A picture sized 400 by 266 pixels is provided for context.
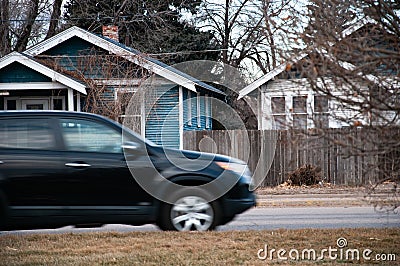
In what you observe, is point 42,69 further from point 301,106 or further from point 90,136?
point 301,106

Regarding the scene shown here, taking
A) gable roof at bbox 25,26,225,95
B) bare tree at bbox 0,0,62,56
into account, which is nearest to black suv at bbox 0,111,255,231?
gable roof at bbox 25,26,225,95

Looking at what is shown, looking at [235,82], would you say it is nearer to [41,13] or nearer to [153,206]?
[41,13]

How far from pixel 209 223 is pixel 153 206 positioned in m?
0.84

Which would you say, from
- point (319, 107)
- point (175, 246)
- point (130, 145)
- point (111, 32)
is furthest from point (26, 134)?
point (111, 32)

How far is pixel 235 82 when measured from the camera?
3691 centimetres

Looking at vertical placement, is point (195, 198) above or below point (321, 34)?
below

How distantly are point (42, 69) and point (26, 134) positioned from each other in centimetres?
1558

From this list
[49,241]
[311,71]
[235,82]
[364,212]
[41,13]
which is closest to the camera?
[311,71]

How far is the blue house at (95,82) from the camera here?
79.7 ft

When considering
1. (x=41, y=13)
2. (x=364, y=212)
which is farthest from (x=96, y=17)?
(x=364, y=212)

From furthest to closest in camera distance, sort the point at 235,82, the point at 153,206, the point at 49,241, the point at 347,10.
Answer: the point at 235,82 < the point at 153,206 < the point at 49,241 < the point at 347,10

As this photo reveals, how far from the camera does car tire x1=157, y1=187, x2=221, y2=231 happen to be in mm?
9055

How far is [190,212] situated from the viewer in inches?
A: 359

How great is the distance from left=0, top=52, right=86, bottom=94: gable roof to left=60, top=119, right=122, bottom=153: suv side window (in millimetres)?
14779
